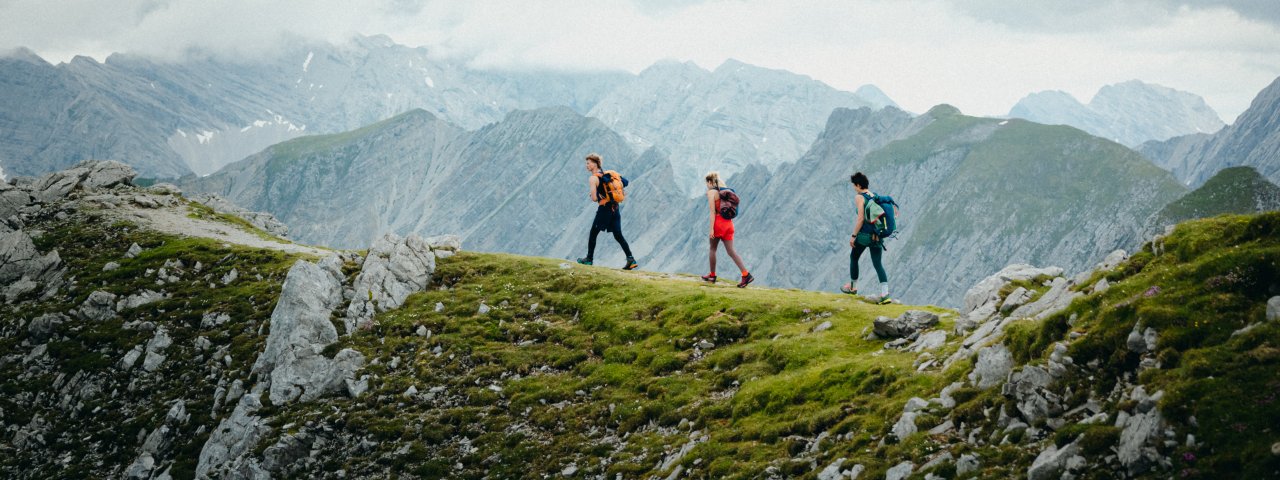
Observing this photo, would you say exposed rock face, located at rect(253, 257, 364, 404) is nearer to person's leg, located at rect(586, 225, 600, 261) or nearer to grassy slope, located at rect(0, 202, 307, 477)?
grassy slope, located at rect(0, 202, 307, 477)

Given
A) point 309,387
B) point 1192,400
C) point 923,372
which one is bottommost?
point 309,387

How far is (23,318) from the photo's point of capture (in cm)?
3853

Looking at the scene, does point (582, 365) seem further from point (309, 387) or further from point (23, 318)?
point (23, 318)

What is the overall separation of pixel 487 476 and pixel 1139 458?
1629 centimetres

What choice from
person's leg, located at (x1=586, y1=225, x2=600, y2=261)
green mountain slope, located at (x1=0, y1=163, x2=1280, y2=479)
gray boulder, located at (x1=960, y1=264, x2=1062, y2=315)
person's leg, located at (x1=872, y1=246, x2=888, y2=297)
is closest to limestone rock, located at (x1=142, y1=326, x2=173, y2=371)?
green mountain slope, located at (x1=0, y1=163, x2=1280, y2=479)

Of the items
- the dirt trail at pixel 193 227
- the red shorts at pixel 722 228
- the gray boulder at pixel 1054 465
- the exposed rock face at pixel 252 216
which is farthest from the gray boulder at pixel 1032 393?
the exposed rock face at pixel 252 216

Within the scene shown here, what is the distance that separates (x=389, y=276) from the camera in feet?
118

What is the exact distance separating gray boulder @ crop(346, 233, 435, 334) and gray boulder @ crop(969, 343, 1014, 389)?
26016 millimetres

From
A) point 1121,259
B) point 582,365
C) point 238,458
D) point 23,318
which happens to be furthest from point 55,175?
point 1121,259

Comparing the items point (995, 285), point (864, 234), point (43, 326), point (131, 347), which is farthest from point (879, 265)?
point (43, 326)

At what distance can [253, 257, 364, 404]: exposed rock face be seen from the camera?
2842cm

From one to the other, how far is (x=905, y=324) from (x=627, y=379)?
30.9 ft

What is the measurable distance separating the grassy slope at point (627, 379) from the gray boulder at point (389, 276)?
1.19 m

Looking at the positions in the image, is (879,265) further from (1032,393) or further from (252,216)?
(252,216)
